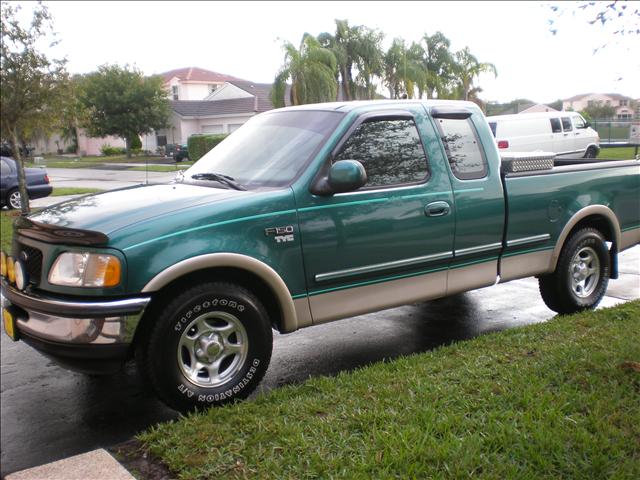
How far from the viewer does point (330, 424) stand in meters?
3.63

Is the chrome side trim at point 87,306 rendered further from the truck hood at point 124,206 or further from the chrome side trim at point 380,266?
the chrome side trim at point 380,266

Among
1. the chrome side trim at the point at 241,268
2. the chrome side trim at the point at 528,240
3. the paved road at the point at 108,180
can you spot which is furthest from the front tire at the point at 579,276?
the paved road at the point at 108,180

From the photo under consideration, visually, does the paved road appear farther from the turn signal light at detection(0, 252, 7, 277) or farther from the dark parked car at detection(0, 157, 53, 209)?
the turn signal light at detection(0, 252, 7, 277)

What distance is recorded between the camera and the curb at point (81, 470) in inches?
130

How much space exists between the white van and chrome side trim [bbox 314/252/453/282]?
16.4 meters

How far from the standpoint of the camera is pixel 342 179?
14.2 feet

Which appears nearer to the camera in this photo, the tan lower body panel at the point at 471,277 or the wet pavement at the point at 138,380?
the wet pavement at the point at 138,380

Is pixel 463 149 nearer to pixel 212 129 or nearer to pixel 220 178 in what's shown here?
A: pixel 220 178

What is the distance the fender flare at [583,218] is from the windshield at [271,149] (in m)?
2.39

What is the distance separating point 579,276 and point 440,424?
10.5ft

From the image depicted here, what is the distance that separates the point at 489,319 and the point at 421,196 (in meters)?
1.90

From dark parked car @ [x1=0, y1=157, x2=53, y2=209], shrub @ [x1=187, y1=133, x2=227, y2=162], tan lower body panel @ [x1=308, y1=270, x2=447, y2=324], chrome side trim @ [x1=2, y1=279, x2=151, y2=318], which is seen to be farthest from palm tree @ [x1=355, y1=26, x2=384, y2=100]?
chrome side trim @ [x1=2, y1=279, x2=151, y2=318]

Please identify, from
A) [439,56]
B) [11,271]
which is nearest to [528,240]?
[11,271]

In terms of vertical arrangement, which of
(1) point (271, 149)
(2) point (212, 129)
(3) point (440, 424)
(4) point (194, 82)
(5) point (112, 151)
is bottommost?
(3) point (440, 424)
